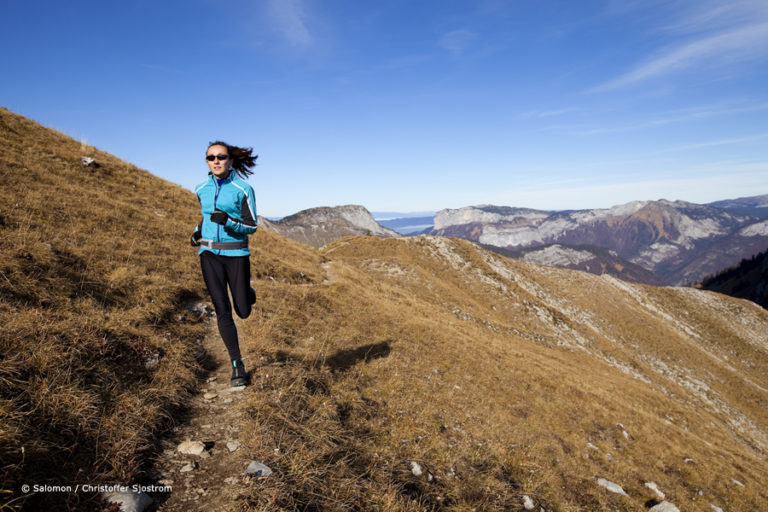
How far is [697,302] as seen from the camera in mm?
64125

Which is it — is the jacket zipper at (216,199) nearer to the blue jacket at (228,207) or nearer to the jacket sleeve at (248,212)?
the blue jacket at (228,207)

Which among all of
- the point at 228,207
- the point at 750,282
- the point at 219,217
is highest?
the point at 228,207

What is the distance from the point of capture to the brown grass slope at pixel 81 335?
357cm

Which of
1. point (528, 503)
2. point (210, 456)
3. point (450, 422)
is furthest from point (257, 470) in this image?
point (450, 422)

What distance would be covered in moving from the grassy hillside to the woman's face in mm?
3816

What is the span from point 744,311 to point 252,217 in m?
99.2

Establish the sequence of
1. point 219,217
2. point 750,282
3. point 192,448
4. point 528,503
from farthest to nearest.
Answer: point 750,282, point 528,503, point 219,217, point 192,448

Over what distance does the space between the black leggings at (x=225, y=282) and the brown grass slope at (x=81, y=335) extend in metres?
1.33

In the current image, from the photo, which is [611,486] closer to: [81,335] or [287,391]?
[287,391]

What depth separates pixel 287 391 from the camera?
630cm

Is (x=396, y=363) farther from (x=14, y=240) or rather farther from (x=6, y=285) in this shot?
(x=14, y=240)

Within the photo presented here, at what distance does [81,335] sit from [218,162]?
157 inches

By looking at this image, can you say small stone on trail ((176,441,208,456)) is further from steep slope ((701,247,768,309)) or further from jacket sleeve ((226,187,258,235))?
steep slope ((701,247,768,309))

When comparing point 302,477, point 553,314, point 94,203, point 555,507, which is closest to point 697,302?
point 553,314
